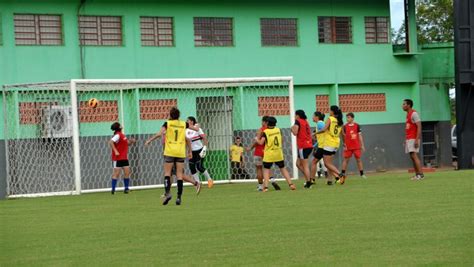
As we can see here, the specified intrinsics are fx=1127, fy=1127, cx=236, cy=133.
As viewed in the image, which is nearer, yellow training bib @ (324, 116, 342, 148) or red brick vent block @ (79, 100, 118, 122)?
yellow training bib @ (324, 116, 342, 148)

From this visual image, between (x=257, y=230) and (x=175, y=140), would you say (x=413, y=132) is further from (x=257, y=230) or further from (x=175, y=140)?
(x=257, y=230)

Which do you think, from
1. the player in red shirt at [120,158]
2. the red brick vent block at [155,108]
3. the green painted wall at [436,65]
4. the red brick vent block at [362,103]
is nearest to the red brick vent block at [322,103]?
the red brick vent block at [362,103]

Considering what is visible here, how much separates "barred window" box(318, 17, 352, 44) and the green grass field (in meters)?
18.7

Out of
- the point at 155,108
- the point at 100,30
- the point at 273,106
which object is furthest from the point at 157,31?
the point at 273,106

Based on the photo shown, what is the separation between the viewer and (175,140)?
73.6 ft

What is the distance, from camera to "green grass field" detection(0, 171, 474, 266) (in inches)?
481

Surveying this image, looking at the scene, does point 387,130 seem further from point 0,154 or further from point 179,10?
point 0,154

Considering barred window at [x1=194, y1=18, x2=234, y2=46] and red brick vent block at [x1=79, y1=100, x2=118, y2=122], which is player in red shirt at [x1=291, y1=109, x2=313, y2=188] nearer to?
red brick vent block at [x1=79, y1=100, x2=118, y2=122]

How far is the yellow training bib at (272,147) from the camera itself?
26.3 m

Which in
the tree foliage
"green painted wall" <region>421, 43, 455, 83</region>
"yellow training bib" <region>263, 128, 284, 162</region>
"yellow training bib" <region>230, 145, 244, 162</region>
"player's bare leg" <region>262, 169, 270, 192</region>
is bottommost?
"player's bare leg" <region>262, 169, 270, 192</region>

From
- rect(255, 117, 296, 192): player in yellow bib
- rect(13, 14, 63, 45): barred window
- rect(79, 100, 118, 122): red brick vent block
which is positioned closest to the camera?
rect(255, 117, 296, 192): player in yellow bib

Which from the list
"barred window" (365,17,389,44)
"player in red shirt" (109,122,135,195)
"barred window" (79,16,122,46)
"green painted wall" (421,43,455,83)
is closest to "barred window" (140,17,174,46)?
"barred window" (79,16,122,46)

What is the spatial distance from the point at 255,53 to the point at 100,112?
24.0 feet

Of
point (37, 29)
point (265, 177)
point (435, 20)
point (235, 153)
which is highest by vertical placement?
point (435, 20)
